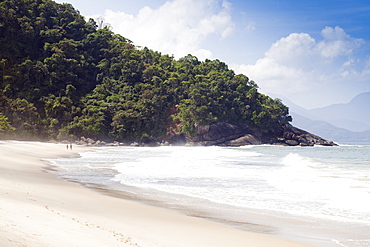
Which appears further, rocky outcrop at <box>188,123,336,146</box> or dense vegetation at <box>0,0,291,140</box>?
rocky outcrop at <box>188,123,336,146</box>

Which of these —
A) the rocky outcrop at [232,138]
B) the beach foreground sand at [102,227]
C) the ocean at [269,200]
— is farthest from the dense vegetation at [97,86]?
the beach foreground sand at [102,227]

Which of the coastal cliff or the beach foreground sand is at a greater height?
the coastal cliff

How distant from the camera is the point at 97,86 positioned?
285 ft

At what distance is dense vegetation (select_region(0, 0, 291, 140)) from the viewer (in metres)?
73.4

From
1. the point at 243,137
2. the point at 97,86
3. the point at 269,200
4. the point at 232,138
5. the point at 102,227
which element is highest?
the point at 97,86

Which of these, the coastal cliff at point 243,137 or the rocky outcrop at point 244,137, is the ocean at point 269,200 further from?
the rocky outcrop at point 244,137

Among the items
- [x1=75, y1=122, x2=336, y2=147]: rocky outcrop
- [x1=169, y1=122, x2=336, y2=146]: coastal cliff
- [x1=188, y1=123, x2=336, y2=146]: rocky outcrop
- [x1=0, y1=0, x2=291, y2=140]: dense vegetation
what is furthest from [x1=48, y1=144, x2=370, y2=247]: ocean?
[x1=188, y1=123, x2=336, y2=146]: rocky outcrop

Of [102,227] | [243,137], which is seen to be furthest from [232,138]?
[102,227]

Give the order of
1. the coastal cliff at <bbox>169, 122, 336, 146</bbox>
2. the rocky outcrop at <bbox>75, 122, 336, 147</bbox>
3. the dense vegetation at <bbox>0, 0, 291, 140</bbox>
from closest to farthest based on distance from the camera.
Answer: the dense vegetation at <bbox>0, 0, 291, 140</bbox>
the rocky outcrop at <bbox>75, 122, 336, 147</bbox>
the coastal cliff at <bbox>169, 122, 336, 146</bbox>

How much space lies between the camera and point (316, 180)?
18.0 m

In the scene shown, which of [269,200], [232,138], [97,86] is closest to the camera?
[269,200]

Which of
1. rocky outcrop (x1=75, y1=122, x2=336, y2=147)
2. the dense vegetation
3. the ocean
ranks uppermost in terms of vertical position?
the dense vegetation

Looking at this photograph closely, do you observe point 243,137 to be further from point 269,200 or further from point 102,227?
point 102,227

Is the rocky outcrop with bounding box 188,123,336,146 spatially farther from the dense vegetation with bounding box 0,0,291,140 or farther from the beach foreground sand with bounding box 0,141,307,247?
the beach foreground sand with bounding box 0,141,307,247
